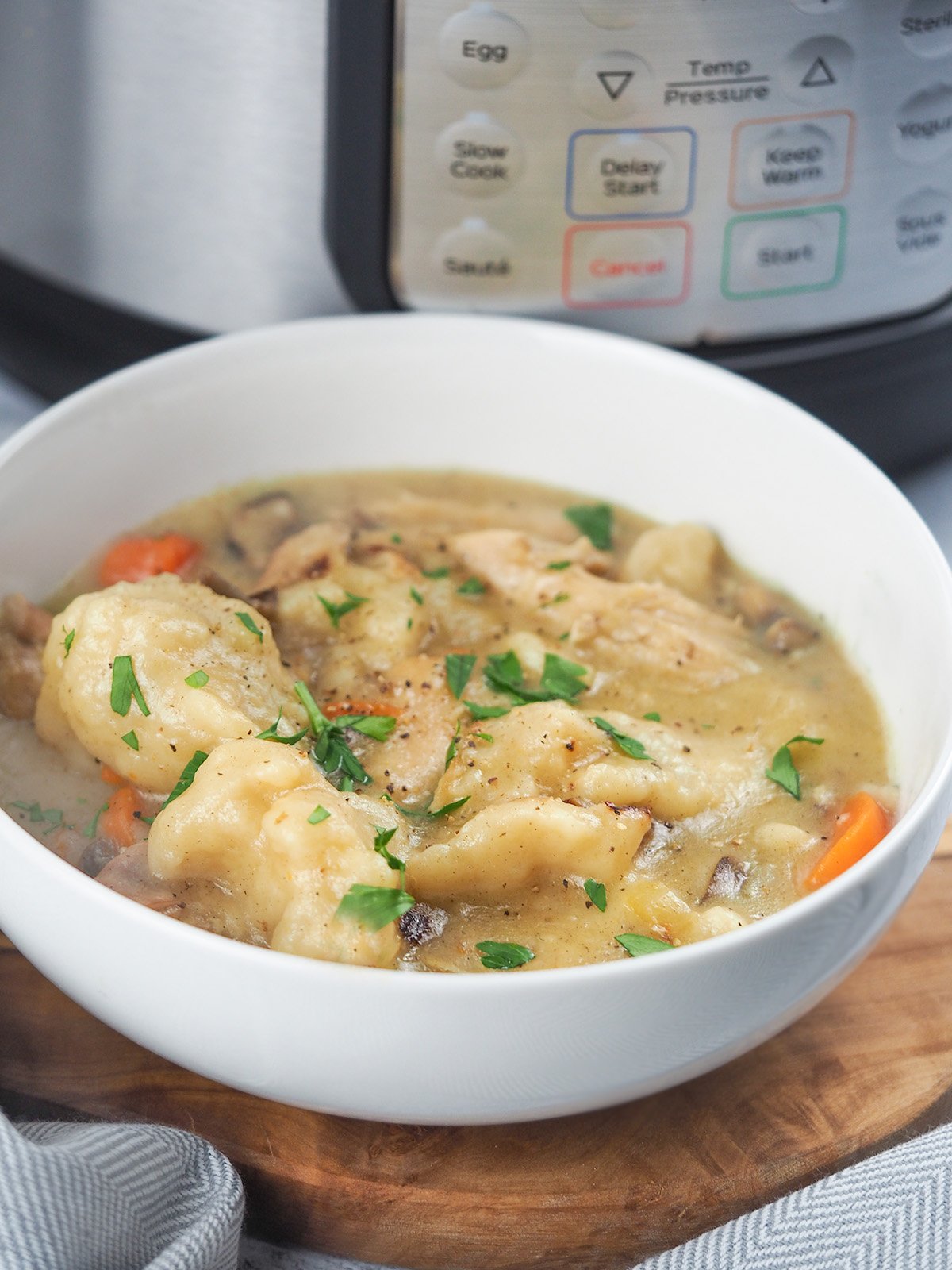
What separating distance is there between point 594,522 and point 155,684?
2.84ft

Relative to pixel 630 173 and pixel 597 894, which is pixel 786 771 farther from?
pixel 630 173

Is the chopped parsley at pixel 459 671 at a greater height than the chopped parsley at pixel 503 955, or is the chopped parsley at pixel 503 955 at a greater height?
the chopped parsley at pixel 459 671

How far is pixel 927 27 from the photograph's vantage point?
2053 mm

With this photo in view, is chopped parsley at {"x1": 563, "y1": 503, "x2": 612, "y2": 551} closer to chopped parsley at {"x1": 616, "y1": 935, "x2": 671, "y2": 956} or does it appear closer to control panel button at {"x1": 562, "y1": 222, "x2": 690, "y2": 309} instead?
control panel button at {"x1": 562, "y1": 222, "x2": 690, "y2": 309}

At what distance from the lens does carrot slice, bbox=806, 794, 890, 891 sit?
1.67 meters

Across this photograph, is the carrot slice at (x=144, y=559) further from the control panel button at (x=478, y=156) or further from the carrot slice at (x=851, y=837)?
the carrot slice at (x=851, y=837)

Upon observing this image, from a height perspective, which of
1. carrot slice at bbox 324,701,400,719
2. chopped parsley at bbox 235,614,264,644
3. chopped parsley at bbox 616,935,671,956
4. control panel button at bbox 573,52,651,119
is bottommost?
chopped parsley at bbox 616,935,671,956

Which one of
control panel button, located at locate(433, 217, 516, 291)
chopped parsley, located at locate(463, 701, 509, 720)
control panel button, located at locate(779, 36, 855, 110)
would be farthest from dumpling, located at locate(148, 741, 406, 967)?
control panel button, located at locate(779, 36, 855, 110)

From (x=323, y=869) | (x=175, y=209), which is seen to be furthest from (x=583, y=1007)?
(x=175, y=209)

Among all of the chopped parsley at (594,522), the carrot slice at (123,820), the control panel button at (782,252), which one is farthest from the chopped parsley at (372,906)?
the control panel button at (782,252)

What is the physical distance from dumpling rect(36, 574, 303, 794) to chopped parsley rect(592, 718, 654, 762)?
359 mm

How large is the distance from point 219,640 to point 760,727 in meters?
0.69

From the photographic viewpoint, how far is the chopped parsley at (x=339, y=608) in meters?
1.99

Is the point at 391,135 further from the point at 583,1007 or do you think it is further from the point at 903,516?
the point at 583,1007
